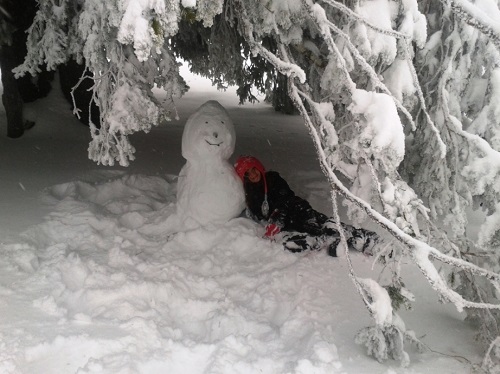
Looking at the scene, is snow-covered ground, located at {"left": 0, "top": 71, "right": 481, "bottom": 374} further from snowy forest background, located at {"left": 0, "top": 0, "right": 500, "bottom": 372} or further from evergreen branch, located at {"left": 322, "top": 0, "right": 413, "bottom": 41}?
evergreen branch, located at {"left": 322, "top": 0, "right": 413, "bottom": 41}

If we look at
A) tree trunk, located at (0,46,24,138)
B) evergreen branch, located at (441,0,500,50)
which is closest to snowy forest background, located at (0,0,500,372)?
evergreen branch, located at (441,0,500,50)

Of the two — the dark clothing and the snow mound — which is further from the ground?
the dark clothing

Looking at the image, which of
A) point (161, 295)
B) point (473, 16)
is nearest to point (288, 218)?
point (161, 295)

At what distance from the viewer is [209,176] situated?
488cm

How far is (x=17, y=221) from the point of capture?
4590 millimetres

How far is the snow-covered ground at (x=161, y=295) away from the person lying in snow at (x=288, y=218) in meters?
0.14

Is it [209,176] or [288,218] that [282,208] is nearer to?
[288,218]

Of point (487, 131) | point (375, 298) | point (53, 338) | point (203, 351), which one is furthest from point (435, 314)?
point (53, 338)

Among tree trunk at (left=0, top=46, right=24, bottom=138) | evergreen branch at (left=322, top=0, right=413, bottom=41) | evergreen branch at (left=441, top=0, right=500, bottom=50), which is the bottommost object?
tree trunk at (left=0, top=46, right=24, bottom=138)

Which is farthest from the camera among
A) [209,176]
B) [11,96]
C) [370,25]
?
[11,96]

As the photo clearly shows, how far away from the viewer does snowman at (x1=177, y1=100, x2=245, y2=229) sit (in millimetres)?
4809

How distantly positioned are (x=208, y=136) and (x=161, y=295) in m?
1.77

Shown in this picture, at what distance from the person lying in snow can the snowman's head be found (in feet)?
1.05

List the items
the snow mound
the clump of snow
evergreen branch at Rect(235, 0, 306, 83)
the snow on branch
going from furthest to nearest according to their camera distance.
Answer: evergreen branch at Rect(235, 0, 306, 83) → the snow mound → the clump of snow → the snow on branch
